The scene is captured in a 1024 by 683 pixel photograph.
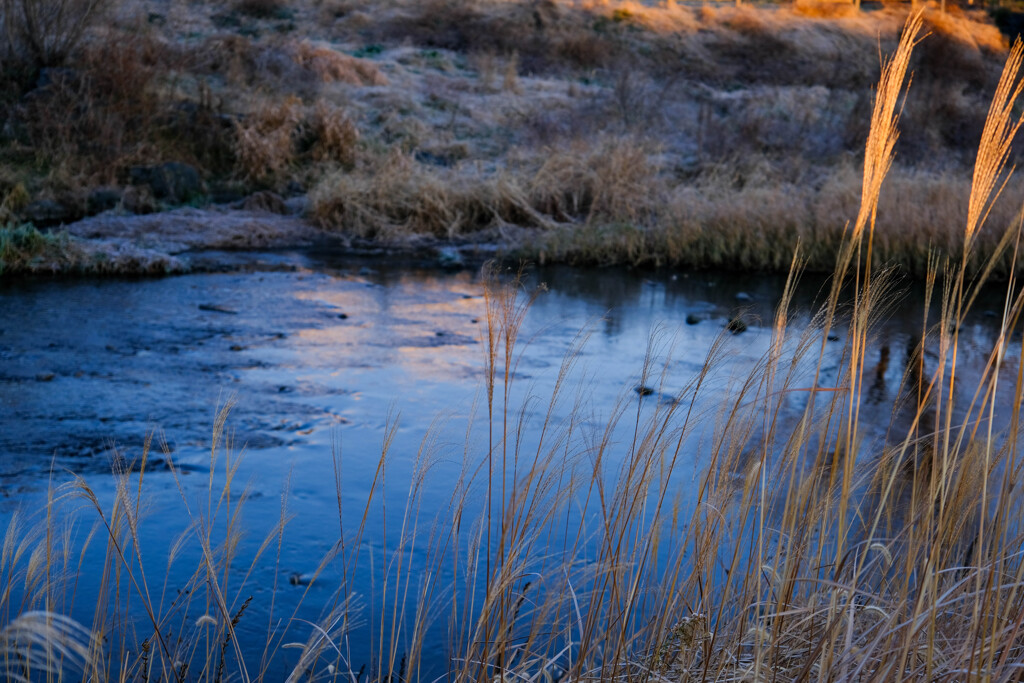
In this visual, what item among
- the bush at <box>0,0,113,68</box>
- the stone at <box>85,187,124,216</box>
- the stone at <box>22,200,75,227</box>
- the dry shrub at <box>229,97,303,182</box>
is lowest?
the stone at <box>22,200,75,227</box>

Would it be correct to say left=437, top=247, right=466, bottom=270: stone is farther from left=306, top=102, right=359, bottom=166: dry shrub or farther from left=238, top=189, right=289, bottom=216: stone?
left=306, top=102, right=359, bottom=166: dry shrub

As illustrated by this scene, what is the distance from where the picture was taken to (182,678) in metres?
2.38

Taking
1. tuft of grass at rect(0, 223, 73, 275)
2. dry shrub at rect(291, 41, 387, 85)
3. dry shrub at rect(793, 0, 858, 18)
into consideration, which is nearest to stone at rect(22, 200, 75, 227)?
tuft of grass at rect(0, 223, 73, 275)

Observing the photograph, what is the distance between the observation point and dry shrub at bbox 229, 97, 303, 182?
591 inches

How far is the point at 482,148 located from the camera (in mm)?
17094

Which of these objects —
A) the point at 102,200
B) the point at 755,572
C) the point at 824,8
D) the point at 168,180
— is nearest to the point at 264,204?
the point at 168,180

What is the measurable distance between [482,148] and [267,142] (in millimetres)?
4028

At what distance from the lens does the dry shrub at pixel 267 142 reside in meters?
15.0

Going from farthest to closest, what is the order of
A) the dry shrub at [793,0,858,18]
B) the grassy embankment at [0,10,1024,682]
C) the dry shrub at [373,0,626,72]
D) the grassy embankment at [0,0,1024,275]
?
1. the dry shrub at [793,0,858,18]
2. the dry shrub at [373,0,626,72]
3. the grassy embankment at [0,0,1024,275]
4. the grassy embankment at [0,10,1024,682]

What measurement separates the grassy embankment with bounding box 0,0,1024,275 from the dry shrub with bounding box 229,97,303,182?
1.4 inches

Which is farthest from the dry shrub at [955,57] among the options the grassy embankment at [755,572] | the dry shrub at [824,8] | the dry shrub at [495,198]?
the grassy embankment at [755,572]

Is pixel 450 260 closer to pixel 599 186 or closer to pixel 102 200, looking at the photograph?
pixel 599 186

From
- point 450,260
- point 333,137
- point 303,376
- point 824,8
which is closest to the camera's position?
point 303,376

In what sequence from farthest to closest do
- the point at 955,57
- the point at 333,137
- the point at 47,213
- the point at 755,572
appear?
the point at 955,57, the point at 333,137, the point at 47,213, the point at 755,572
